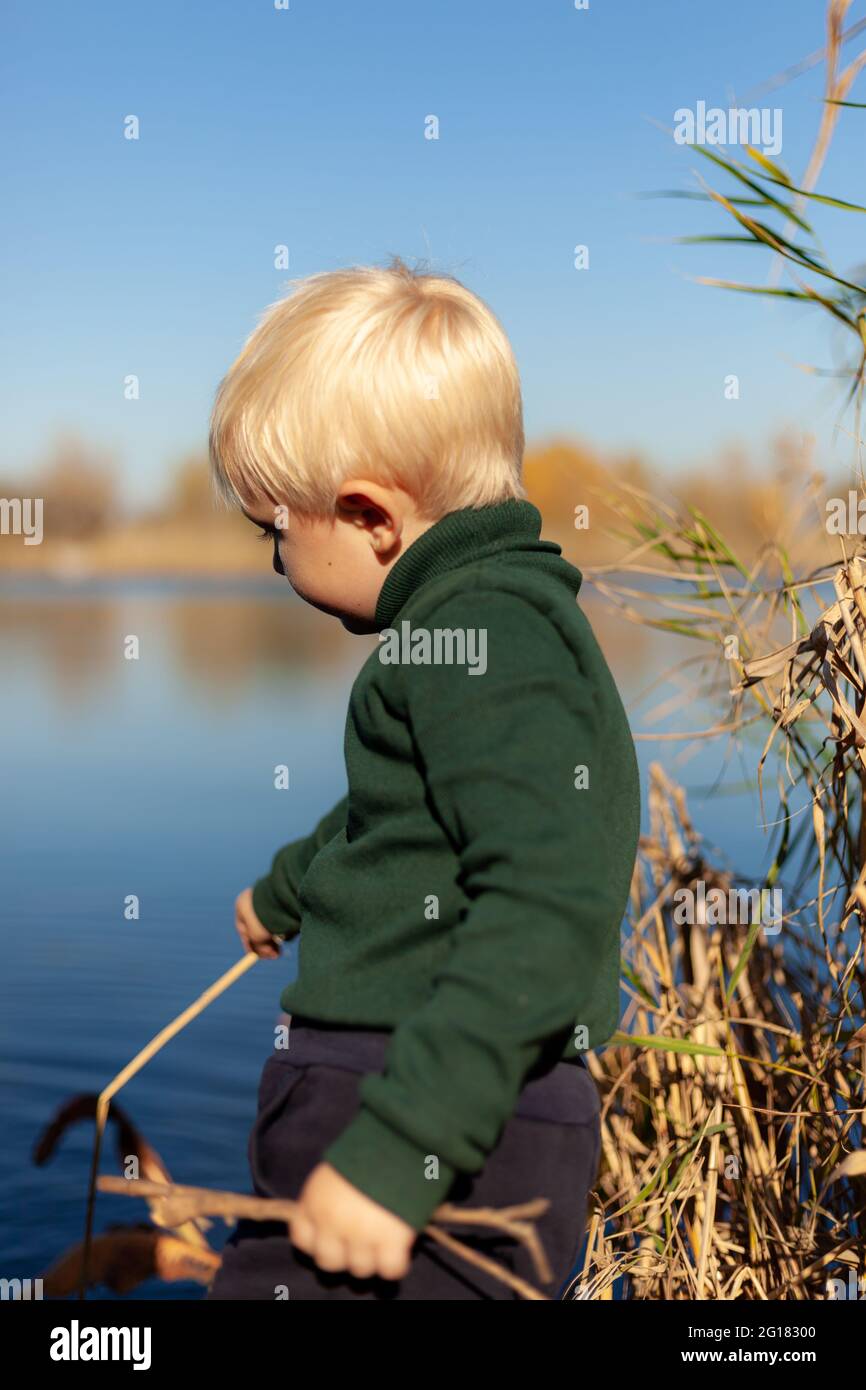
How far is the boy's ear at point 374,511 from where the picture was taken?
1.32m

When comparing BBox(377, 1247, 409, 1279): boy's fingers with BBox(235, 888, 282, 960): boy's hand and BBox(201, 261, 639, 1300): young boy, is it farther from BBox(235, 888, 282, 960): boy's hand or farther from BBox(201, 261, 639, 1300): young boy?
BBox(235, 888, 282, 960): boy's hand

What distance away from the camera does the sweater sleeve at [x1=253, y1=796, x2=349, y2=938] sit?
1697 mm

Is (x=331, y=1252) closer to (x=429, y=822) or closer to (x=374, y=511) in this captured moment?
(x=429, y=822)

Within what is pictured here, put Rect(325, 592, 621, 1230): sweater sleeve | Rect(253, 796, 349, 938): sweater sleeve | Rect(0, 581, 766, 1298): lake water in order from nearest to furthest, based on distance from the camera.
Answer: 1. Rect(325, 592, 621, 1230): sweater sleeve
2. Rect(253, 796, 349, 938): sweater sleeve
3. Rect(0, 581, 766, 1298): lake water

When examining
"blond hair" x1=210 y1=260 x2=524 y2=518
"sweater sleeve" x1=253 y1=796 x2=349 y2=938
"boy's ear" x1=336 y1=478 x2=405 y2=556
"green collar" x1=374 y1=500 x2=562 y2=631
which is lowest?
"sweater sleeve" x1=253 y1=796 x2=349 y2=938

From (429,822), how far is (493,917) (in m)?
0.17

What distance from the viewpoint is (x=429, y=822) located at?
123cm

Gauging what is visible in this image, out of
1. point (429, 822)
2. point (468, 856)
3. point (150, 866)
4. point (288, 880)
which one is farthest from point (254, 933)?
point (150, 866)

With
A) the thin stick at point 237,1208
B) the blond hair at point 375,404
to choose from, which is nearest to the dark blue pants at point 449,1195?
the thin stick at point 237,1208

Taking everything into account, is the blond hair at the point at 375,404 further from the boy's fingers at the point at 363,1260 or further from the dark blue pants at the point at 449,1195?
the boy's fingers at the point at 363,1260

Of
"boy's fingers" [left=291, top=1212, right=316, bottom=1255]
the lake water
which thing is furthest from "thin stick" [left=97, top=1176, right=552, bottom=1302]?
the lake water

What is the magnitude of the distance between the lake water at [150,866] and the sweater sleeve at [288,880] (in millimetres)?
600

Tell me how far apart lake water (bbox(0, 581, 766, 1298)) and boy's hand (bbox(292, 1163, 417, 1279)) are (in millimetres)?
1169

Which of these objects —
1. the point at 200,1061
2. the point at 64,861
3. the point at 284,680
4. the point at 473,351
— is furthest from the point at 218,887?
the point at 284,680
